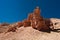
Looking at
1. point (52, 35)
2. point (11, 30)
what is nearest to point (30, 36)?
point (52, 35)

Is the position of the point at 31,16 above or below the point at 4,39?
above

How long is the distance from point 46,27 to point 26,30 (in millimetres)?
4174

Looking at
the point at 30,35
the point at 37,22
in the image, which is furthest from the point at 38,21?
the point at 30,35

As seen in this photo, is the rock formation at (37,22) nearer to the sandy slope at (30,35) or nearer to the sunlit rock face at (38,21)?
the sunlit rock face at (38,21)

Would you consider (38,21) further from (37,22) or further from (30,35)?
(30,35)

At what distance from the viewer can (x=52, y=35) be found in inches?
1201

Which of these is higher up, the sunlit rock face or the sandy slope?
the sunlit rock face

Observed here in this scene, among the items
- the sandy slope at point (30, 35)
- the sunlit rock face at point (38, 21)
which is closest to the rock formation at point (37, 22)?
the sunlit rock face at point (38, 21)

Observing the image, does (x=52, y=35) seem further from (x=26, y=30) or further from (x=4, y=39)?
(x=4, y=39)

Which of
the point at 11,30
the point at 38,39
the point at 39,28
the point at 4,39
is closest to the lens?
the point at 38,39

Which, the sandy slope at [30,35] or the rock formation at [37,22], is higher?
the rock formation at [37,22]

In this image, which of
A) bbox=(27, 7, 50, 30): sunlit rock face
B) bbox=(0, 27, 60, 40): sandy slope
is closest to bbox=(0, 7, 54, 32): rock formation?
bbox=(27, 7, 50, 30): sunlit rock face

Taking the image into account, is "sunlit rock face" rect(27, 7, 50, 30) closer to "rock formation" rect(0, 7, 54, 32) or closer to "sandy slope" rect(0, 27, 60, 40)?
"rock formation" rect(0, 7, 54, 32)

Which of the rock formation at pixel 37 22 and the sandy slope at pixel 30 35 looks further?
the rock formation at pixel 37 22
